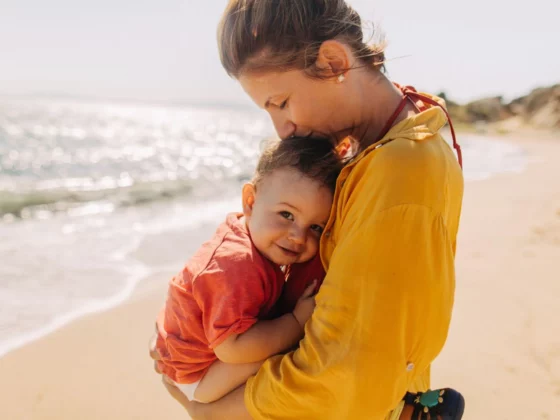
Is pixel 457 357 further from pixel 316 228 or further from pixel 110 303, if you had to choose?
pixel 110 303

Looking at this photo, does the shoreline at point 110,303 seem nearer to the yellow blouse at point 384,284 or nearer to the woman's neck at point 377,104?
the yellow blouse at point 384,284

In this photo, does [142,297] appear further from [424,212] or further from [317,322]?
[424,212]

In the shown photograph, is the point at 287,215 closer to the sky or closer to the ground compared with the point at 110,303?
closer to the sky

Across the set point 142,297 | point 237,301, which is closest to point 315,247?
point 237,301

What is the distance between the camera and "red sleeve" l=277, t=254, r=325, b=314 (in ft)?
5.76

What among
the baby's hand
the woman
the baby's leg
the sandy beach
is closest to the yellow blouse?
the woman

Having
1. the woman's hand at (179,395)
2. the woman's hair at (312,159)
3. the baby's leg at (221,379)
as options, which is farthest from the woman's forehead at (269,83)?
the woman's hand at (179,395)

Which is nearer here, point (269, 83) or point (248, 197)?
point (269, 83)

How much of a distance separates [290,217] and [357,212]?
44 cm

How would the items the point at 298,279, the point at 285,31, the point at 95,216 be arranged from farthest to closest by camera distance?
the point at 95,216
the point at 298,279
the point at 285,31

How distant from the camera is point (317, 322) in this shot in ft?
4.62

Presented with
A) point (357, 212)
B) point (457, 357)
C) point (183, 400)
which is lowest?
point (457, 357)

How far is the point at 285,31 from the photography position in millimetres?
1456

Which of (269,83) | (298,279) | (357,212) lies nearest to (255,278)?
(298,279)
